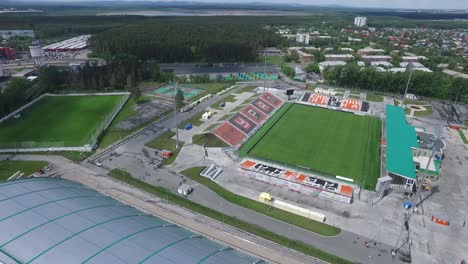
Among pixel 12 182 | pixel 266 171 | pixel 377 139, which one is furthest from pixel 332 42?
pixel 12 182

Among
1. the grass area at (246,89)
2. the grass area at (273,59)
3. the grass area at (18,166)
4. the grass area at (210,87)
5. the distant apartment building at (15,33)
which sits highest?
the distant apartment building at (15,33)

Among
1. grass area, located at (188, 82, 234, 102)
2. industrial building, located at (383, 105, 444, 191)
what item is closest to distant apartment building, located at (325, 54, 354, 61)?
grass area, located at (188, 82, 234, 102)

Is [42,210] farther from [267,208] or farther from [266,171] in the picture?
[266,171]

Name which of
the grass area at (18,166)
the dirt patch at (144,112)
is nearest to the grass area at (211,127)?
the dirt patch at (144,112)

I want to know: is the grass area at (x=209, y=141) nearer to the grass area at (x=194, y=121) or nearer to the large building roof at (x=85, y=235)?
the grass area at (x=194, y=121)

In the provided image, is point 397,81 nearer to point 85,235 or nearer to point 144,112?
point 144,112

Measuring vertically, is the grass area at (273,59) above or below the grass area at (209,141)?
above

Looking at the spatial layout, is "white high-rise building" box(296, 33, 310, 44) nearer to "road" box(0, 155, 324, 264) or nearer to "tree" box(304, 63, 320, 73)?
"tree" box(304, 63, 320, 73)
